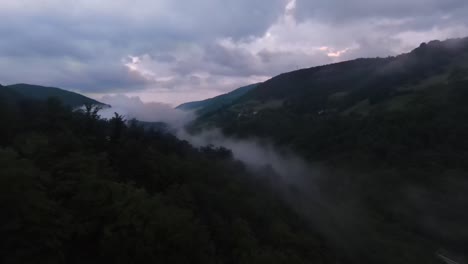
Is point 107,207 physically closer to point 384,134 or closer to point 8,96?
point 8,96

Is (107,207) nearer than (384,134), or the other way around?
(107,207)

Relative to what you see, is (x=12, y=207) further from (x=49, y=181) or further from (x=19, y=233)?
(x=49, y=181)

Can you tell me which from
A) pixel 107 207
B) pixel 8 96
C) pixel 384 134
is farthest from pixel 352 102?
pixel 107 207

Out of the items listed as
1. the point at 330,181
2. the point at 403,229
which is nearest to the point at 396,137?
the point at 330,181

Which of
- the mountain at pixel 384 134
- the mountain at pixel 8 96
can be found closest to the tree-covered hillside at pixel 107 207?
the mountain at pixel 8 96

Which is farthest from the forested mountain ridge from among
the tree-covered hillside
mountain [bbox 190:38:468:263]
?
the tree-covered hillside

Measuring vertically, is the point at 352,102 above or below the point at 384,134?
above

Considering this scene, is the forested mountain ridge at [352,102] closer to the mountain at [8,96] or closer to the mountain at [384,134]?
the mountain at [384,134]

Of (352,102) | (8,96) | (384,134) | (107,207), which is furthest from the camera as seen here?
(352,102)

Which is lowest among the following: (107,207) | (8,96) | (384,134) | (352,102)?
(384,134)

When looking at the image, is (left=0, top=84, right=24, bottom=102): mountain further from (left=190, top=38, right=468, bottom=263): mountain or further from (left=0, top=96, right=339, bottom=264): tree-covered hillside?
(left=190, top=38, right=468, bottom=263): mountain

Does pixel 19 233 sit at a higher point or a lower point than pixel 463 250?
higher
